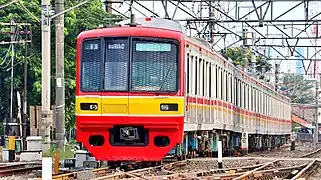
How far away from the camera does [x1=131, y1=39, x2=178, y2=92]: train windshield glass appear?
14.5 m

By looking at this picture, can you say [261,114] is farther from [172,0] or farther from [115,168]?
[115,168]

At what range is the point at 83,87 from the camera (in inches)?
580

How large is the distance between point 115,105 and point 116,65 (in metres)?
0.79

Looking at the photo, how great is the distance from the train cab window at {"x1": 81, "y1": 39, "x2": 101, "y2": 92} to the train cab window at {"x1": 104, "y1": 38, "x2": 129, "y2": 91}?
0.55 feet

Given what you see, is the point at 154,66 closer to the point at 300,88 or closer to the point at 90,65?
the point at 90,65

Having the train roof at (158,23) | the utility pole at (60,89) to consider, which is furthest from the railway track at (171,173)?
the utility pole at (60,89)

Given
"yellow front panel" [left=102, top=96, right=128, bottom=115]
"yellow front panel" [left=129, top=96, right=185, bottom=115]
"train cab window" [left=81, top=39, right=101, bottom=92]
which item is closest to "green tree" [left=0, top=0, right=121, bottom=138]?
"train cab window" [left=81, top=39, right=101, bottom=92]

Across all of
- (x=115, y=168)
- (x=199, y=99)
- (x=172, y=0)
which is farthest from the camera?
(x=172, y=0)

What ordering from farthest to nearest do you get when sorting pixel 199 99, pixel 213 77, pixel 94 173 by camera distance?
1. pixel 213 77
2. pixel 199 99
3. pixel 94 173

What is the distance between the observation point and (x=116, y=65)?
1466 centimetres

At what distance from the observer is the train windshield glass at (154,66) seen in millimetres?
Answer: 14492

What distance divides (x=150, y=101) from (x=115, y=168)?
1.85 meters

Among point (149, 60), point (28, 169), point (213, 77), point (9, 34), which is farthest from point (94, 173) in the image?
point (9, 34)

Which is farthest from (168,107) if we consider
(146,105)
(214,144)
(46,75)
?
(214,144)
